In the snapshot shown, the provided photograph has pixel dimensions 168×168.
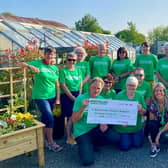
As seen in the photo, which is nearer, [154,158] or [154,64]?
[154,158]

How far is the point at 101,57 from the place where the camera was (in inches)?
216

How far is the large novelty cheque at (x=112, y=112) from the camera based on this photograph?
12.9 feet

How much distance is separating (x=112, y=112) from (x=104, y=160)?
2.63 ft

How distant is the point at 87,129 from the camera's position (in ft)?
13.2

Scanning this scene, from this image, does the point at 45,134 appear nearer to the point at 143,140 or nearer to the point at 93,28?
the point at 143,140

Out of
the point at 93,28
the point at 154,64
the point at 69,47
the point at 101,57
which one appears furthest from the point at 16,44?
the point at 93,28

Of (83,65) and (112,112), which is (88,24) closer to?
(83,65)

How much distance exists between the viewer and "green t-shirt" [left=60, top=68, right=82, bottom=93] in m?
4.47

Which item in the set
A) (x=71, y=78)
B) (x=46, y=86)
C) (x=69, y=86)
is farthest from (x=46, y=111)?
(x=71, y=78)

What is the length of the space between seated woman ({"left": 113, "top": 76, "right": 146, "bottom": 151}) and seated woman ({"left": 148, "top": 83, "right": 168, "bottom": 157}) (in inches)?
7.5

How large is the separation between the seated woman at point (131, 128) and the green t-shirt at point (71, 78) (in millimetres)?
847

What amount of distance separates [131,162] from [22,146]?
1.74 metres

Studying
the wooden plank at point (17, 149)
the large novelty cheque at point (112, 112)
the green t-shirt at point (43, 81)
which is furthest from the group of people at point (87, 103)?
the wooden plank at point (17, 149)

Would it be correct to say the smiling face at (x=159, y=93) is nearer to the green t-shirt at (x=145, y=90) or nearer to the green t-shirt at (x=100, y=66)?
the green t-shirt at (x=145, y=90)
